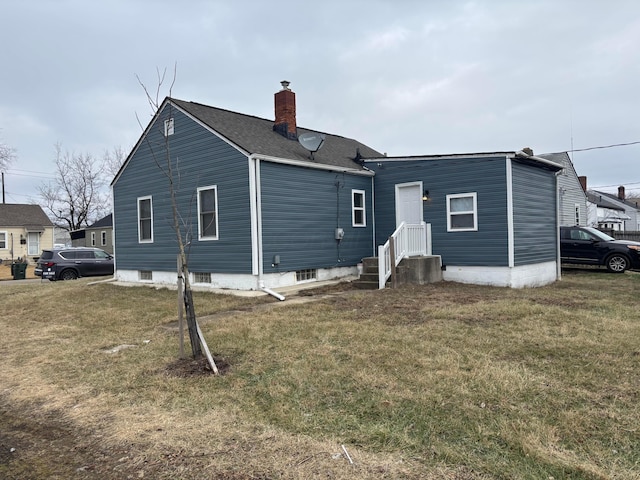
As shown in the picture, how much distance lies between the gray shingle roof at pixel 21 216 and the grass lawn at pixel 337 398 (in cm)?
3191

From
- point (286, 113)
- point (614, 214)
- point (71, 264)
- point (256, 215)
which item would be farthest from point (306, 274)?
point (614, 214)

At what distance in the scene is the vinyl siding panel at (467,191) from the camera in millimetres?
11812

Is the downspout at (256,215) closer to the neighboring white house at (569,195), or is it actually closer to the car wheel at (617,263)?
the car wheel at (617,263)

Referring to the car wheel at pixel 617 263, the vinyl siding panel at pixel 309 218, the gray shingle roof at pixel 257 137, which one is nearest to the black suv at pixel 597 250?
the car wheel at pixel 617 263

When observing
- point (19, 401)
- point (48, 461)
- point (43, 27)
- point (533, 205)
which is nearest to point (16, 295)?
point (43, 27)

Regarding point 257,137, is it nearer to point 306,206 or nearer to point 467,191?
point 306,206

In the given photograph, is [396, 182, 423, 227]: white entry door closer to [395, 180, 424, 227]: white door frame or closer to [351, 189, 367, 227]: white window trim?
[395, 180, 424, 227]: white door frame

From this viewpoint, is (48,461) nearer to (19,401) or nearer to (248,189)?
(19,401)

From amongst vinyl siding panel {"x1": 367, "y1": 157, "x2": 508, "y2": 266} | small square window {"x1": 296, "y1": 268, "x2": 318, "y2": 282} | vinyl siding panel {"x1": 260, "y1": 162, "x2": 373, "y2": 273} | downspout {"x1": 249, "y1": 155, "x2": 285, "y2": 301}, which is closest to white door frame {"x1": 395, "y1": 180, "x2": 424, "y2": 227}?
vinyl siding panel {"x1": 367, "y1": 157, "x2": 508, "y2": 266}

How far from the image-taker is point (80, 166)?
4309 cm

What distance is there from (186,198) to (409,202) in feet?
21.7

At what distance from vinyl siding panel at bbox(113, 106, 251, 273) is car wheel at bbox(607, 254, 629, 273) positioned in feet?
41.4

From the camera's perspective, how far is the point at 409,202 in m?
13.6

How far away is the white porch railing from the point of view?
1131 cm
